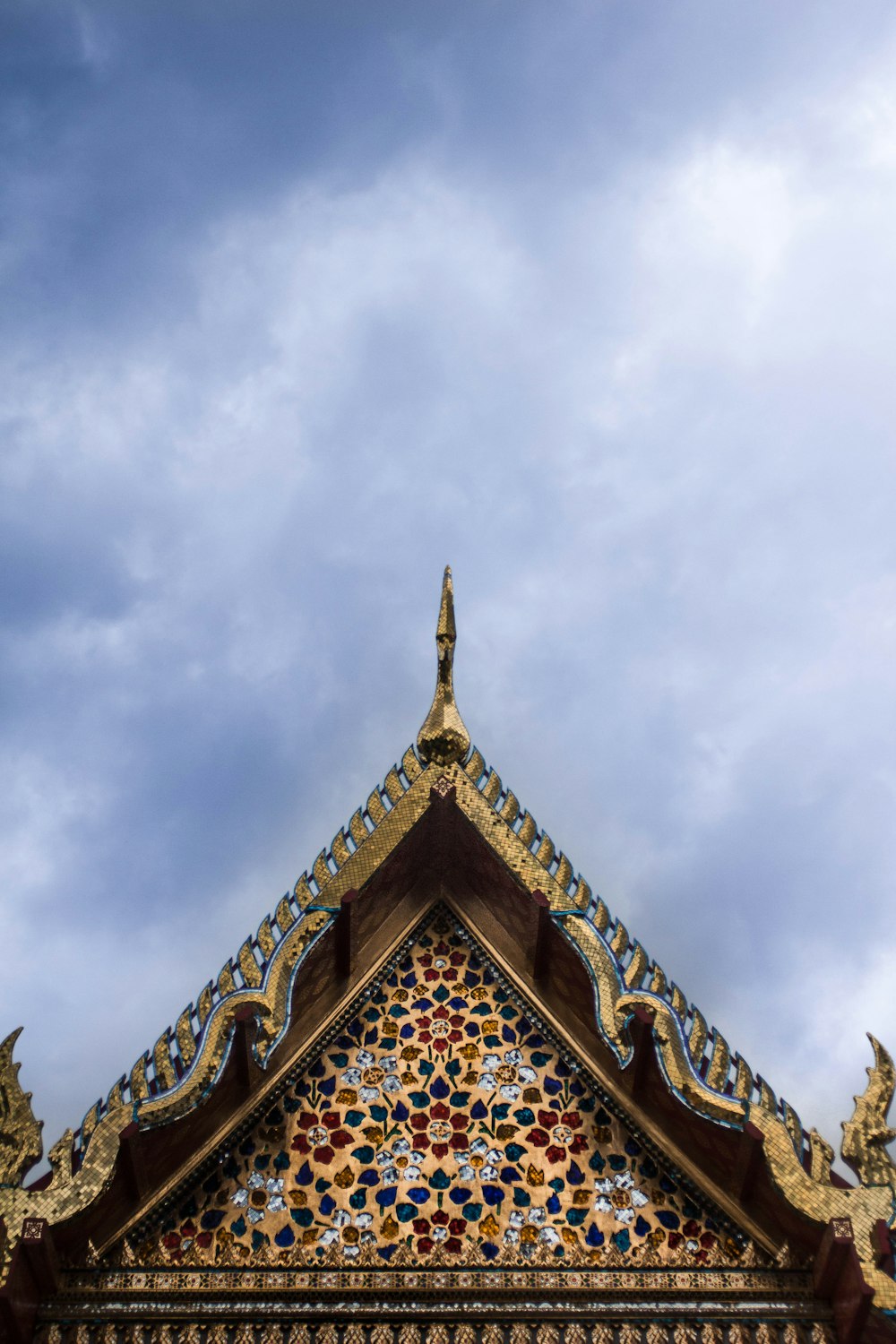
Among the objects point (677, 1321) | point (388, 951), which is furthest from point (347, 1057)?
point (677, 1321)

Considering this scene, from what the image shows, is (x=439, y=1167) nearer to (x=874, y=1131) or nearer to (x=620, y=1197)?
(x=620, y=1197)

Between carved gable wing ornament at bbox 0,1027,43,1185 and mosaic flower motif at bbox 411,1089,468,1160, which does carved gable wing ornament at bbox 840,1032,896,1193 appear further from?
carved gable wing ornament at bbox 0,1027,43,1185

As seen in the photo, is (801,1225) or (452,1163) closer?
(801,1225)

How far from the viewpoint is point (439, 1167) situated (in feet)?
25.3

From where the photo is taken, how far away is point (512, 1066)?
8281 millimetres

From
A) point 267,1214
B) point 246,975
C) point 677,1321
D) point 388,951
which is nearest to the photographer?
point 677,1321

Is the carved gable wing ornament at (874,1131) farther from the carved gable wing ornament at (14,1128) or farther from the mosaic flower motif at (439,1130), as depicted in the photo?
the carved gable wing ornament at (14,1128)

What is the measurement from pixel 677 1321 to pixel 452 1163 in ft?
5.03

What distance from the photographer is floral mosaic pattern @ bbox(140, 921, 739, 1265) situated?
7375 millimetres

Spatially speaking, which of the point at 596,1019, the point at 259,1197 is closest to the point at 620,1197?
the point at 596,1019

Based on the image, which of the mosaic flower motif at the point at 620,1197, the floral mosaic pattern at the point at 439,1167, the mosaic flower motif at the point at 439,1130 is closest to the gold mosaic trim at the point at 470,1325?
the floral mosaic pattern at the point at 439,1167

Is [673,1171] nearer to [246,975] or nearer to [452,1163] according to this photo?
[452,1163]

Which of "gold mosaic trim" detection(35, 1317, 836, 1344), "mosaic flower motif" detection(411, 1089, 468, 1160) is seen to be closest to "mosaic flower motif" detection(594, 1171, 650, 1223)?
"gold mosaic trim" detection(35, 1317, 836, 1344)

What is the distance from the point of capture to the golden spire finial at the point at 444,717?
9.43m
